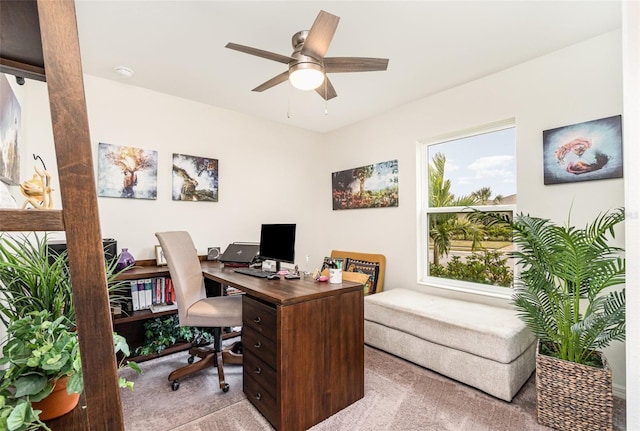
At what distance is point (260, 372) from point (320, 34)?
80.0 inches

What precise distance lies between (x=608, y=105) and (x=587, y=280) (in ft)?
4.49

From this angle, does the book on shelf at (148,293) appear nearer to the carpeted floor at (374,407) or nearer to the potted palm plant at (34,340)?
the carpeted floor at (374,407)

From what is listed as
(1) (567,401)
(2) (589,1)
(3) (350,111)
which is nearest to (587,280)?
(1) (567,401)

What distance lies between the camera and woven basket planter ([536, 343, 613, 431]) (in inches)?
67.4

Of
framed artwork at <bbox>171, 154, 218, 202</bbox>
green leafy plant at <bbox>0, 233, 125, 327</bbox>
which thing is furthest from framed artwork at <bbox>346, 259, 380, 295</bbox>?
green leafy plant at <bbox>0, 233, 125, 327</bbox>

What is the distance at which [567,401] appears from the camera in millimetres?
1804

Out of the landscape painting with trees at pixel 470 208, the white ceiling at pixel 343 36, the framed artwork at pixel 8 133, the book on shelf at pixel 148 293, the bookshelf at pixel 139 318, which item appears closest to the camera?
the framed artwork at pixel 8 133

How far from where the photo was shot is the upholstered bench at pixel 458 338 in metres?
2.13

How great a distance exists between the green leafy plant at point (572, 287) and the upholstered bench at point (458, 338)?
10.2 inches

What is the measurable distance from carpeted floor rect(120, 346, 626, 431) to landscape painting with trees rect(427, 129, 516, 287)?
1.04 metres

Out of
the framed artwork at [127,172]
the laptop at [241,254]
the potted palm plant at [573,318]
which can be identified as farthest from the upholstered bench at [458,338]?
the framed artwork at [127,172]

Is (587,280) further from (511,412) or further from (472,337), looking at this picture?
(511,412)

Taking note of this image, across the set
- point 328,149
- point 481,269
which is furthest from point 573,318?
point 328,149

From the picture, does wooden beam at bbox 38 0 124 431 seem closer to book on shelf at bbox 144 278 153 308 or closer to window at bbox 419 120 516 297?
book on shelf at bbox 144 278 153 308
